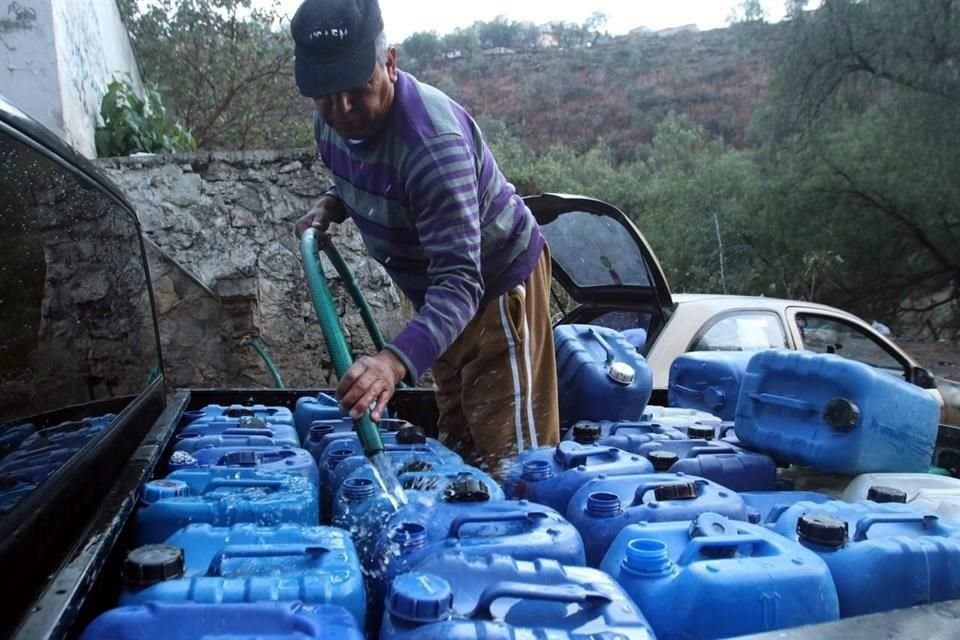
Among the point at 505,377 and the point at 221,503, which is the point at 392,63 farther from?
the point at 221,503

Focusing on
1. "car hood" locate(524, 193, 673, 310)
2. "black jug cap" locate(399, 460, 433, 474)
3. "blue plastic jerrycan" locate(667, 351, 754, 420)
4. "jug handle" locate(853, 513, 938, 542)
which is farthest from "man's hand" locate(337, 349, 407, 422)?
"car hood" locate(524, 193, 673, 310)

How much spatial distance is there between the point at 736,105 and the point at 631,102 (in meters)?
5.96

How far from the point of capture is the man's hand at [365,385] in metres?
1.77

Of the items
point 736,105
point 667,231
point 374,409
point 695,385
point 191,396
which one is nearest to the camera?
point 374,409

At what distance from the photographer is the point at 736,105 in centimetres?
4406

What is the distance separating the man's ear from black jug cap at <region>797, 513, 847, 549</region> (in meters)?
1.60

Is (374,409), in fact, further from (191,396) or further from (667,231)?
(667,231)

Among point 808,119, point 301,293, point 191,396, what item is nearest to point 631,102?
point 808,119

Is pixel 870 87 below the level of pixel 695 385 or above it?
above

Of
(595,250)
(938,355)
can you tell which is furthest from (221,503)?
(938,355)

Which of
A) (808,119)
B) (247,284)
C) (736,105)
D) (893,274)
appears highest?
(736,105)

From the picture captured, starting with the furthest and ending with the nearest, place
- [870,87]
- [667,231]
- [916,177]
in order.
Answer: [667,231] → [870,87] → [916,177]

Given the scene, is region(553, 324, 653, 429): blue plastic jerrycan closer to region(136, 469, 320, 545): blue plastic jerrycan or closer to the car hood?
the car hood

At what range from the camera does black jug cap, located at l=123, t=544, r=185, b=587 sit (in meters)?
1.37
